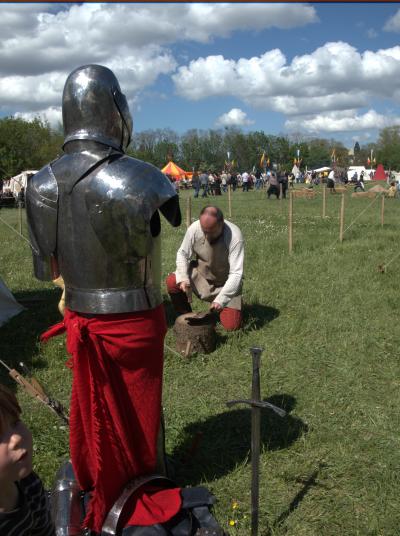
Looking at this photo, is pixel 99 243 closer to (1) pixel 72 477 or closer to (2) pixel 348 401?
(1) pixel 72 477

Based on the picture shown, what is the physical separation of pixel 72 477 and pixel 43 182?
1.49 metres

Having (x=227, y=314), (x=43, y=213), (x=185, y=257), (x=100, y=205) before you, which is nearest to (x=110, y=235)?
(x=100, y=205)

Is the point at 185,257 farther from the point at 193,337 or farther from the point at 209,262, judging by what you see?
the point at 193,337

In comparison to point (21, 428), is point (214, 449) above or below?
below

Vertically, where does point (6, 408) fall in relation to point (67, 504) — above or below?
above

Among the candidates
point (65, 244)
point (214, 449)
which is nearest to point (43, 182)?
point (65, 244)

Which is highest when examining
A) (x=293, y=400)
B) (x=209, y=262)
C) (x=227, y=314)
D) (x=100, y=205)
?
(x=100, y=205)

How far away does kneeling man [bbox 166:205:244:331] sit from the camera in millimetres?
4961

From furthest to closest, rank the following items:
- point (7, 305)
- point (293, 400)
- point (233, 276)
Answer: point (7, 305) → point (233, 276) → point (293, 400)

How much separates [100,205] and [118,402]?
891 mm

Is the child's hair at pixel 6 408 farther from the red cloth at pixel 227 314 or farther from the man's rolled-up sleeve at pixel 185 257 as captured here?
the red cloth at pixel 227 314

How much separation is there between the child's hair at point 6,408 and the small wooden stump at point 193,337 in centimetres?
335

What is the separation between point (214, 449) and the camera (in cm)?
339

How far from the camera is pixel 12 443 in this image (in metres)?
1.45
